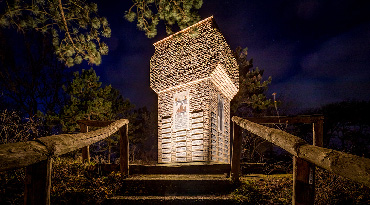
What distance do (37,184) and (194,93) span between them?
257 inches

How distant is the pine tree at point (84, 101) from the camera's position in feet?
35.7

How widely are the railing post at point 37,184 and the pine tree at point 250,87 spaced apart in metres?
12.3

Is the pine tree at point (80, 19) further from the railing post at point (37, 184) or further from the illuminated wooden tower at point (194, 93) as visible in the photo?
the railing post at point (37, 184)

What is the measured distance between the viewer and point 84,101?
451 inches

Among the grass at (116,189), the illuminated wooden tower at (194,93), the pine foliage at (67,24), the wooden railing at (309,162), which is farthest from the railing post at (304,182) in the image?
the illuminated wooden tower at (194,93)

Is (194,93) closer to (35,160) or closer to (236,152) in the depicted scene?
(236,152)

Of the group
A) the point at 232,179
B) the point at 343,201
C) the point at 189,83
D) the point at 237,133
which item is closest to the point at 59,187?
the point at 232,179

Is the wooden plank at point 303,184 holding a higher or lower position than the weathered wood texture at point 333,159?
lower

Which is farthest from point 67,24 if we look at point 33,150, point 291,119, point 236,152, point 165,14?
point 291,119

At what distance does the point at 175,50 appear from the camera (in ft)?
27.2

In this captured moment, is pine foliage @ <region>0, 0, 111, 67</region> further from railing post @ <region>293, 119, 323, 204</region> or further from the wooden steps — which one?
railing post @ <region>293, 119, 323, 204</region>

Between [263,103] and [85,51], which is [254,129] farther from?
[263,103]

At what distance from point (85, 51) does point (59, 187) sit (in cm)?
334

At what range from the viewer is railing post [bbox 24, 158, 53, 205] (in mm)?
1471
